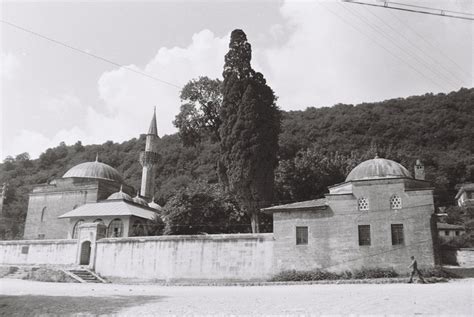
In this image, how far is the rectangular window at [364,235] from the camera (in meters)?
21.5

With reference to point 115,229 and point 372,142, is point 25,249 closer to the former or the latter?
point 115,229

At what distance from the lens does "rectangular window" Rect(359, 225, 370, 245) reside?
70.6 feet

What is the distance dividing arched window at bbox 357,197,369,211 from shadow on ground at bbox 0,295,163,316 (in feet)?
41.0

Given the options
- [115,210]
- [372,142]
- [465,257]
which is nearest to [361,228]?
[465,257]

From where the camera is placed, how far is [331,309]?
1048cm

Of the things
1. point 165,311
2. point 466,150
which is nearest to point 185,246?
point 165,311

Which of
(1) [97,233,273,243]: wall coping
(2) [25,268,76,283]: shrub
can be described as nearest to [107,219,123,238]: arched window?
(1) [97,233,273,243]: wall coping

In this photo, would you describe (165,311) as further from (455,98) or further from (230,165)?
(455,98)

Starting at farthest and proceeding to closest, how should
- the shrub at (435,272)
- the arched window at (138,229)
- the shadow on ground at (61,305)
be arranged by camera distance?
the arched window at (138,229), the shrub at (435,272), the shadow on ground at (61,305)

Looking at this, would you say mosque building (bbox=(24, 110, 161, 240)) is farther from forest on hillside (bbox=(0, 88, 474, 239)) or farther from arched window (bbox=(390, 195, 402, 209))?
arched window (bbox=(390, 195, 402, 209))

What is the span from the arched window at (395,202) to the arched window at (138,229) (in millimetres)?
18044

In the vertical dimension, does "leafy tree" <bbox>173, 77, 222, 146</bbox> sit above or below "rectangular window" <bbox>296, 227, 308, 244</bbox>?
above

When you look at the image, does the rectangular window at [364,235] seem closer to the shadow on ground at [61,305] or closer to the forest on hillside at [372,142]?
the shadow on ground at [61,305]

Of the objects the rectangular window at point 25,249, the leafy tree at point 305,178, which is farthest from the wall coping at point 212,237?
the leafy tree at point 305,178
